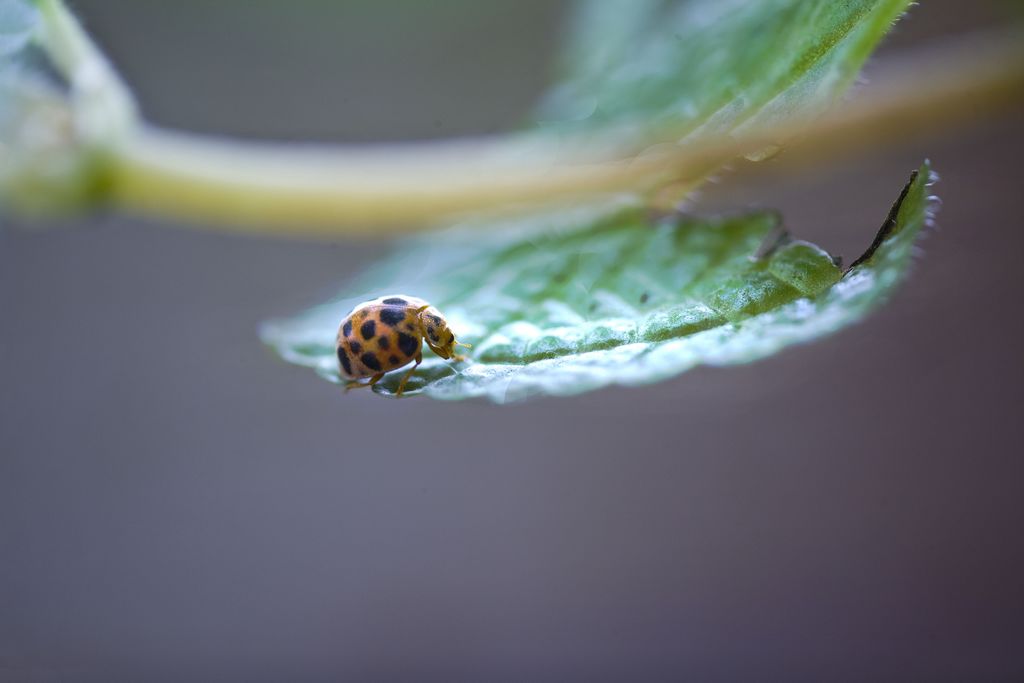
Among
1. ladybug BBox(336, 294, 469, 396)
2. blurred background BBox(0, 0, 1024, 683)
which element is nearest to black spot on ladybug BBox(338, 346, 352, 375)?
ladybug BBox(336, 294, 469, 396)

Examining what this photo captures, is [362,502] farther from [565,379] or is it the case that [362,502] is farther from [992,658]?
[565,379]

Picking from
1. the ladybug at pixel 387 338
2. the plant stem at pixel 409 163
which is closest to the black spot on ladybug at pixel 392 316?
the ladybug at pixel 387 338

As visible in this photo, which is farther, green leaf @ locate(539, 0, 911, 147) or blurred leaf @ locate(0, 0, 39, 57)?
blurred leaf @ locate(0, 0, 39, 57)

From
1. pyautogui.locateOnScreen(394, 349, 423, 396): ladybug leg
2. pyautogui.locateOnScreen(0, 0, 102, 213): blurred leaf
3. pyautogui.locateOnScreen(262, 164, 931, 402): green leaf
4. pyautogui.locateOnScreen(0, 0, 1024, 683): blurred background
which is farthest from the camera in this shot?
pyautogui.locateOnScreen(0, 0, 1024, 683): blurred background

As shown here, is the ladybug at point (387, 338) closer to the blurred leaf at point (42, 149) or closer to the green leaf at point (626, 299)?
the green leaf at point (626, 299)

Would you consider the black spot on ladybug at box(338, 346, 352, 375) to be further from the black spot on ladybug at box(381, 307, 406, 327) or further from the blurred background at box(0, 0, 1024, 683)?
the blurred background at box(0, 0, 1024, 683)

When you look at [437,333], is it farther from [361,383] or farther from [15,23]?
[15,23]

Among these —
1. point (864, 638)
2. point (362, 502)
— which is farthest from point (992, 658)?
point (362, 502)
